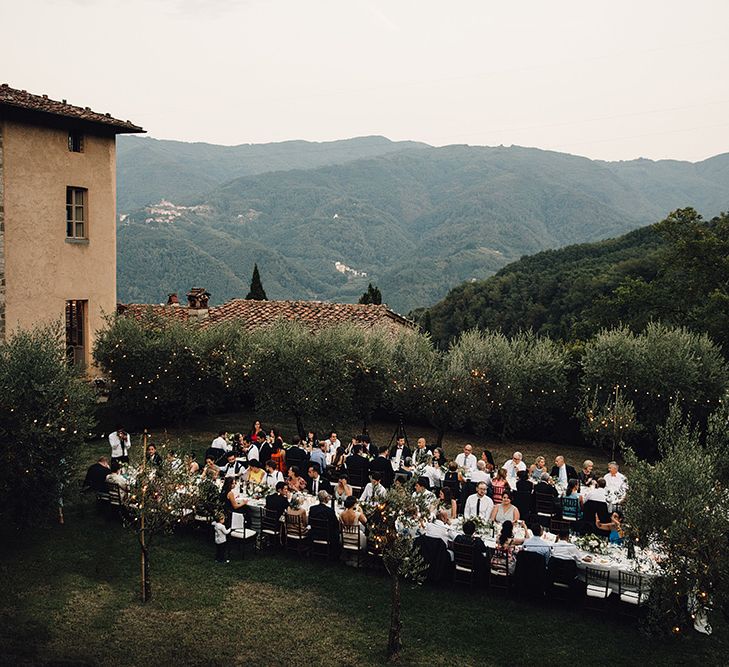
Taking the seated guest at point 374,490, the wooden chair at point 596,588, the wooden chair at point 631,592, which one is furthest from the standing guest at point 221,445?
the wooden chair at point 631,592

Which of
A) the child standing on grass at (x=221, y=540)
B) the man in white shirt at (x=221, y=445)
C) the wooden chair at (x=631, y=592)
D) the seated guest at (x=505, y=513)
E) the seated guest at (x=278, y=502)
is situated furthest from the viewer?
the man in white shirt at (x=221, y=445)

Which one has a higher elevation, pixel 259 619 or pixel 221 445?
pixel 221 445

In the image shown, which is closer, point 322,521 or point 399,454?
point 322,521

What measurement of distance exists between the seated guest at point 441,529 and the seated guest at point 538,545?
138 cm

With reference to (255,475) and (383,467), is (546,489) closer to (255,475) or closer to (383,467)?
(383,467)

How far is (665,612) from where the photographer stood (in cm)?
896

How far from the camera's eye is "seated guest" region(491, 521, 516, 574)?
40.3 ft

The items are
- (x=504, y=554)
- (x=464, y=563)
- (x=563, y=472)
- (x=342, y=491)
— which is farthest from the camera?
(x=563, y=472)

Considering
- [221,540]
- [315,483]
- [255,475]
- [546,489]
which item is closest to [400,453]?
[315,483]

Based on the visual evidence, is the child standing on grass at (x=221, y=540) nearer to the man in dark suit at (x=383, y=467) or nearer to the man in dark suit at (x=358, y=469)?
the man in dark suit at (x=358, y=469)

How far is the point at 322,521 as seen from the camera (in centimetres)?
1344

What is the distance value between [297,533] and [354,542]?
1122 mm

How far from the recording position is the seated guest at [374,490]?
10795 mm

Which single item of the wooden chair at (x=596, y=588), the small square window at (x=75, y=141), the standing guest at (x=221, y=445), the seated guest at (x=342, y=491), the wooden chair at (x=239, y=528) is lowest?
the wooden chair at (x=596, y=588)
